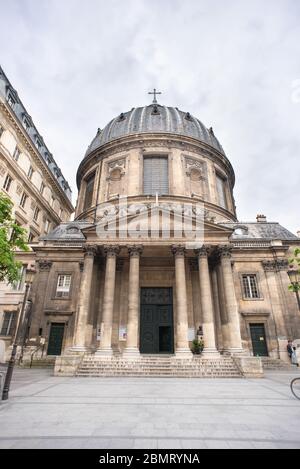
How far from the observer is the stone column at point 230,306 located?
17339 mm

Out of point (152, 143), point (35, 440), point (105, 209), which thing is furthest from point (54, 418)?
point (152, 143)

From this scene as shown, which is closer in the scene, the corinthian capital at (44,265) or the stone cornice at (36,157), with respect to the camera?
the corinthian capital at (44,265)

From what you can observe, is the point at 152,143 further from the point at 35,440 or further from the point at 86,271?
the point at 35,440

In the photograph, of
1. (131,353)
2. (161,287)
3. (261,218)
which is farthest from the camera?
(261,218)

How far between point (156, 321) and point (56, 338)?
8398 millimetres

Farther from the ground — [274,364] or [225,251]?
[225,251]

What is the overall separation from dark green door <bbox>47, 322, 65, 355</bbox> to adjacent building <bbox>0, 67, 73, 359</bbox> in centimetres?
390

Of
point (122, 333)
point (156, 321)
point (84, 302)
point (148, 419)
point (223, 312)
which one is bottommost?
point (148, 419)

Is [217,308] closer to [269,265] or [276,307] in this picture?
[276,307]

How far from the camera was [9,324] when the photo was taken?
2305cm

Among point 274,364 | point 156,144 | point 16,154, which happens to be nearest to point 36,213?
point 16,154

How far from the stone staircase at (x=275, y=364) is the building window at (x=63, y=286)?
16.8m

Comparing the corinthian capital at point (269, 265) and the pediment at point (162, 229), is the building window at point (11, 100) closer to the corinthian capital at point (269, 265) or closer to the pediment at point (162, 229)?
the pediment at point (162, 229)

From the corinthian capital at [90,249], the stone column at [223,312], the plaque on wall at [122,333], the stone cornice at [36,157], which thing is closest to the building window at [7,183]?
the stone cornice at [36,157]
